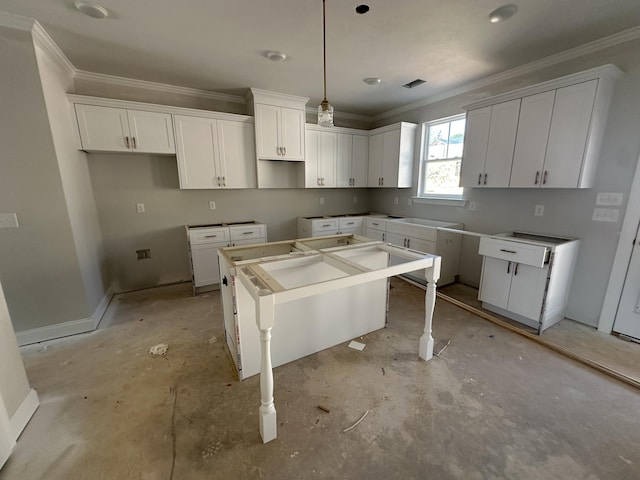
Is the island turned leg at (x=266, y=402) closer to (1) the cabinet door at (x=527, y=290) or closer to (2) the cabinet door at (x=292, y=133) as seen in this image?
(1) the cabinet door at (x=527, y=290)

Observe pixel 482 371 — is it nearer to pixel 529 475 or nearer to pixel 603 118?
pixel 529 475

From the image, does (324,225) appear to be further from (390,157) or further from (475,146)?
(475,146)

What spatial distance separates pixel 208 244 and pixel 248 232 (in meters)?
0.54

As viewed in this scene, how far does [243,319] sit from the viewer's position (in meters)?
1.84

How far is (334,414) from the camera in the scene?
5.36 ft

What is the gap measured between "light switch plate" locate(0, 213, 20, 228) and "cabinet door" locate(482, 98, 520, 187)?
4517mm

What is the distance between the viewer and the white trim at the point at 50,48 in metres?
2.04

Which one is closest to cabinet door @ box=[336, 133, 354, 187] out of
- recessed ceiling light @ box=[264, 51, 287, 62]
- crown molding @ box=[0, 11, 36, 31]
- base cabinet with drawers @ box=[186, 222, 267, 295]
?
base cabinet with drawers @ box=[186, 222, 267, 295]

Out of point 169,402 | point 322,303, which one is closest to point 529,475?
point 322,303

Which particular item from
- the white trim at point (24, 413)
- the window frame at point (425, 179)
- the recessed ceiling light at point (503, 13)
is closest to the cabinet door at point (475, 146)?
the window frame at point (425, 179)

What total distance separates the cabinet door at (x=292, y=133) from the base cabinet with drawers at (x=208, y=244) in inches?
48.7

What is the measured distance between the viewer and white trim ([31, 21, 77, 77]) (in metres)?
2.04

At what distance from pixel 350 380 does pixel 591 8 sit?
3.18 metres

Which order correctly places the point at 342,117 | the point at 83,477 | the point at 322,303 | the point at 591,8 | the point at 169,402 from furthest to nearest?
the point at 342,117 < the point at 322,303 < the point at 591,8 < the point at 169,402 < the point at 83,477
